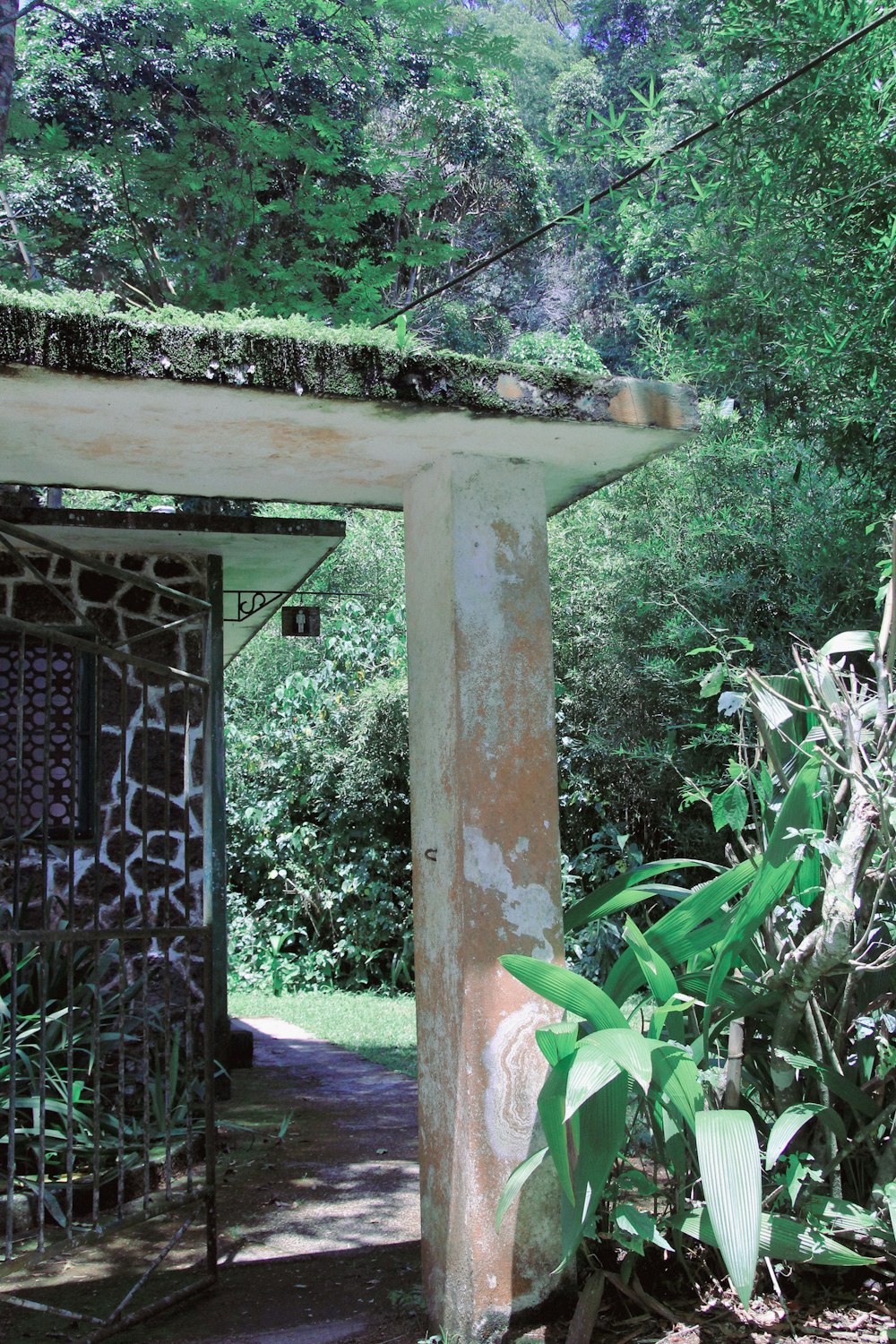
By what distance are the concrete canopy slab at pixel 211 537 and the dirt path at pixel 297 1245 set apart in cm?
287

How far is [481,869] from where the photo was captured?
2.97 m

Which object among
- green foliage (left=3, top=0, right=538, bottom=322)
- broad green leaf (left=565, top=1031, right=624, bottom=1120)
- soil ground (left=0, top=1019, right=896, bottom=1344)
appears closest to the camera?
broad green leaf (left=565, top=1031, right=624, bottom=1120)

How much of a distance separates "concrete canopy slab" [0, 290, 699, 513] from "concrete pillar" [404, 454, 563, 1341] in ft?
0.73

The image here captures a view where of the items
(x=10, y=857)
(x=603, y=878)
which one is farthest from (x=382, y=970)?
(x=10, y=857)

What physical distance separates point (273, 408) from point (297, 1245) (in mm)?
2871

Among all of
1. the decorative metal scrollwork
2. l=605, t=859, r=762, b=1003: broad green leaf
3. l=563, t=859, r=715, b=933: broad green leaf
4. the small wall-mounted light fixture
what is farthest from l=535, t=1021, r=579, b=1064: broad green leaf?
the small wall-mounted light fixture

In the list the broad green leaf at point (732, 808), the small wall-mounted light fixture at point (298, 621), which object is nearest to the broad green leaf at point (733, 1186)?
the broad green leaf at point (732, 808)

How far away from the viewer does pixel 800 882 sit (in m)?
2.99

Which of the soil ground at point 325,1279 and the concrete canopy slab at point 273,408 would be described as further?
the soil ground at point 325,1279

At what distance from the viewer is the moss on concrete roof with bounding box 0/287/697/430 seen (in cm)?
252

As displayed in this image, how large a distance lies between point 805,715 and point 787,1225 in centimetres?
143

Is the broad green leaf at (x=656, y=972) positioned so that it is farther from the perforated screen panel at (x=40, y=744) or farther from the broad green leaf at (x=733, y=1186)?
the perforated screen panel at (x=40, y=744)

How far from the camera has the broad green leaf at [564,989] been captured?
106 inches

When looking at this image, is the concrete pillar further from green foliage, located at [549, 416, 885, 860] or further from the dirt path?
green foliage, located at [549, 416, 885, 860]
